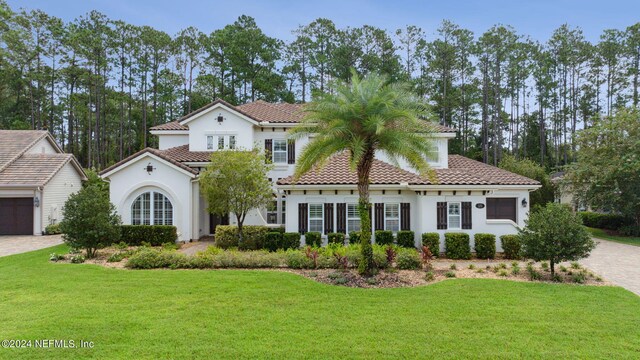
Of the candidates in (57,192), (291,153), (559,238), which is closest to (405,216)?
(559,238)

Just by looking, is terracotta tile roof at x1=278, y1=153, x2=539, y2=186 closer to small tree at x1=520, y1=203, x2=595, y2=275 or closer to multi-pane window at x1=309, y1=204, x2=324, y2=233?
multi-pane window at x1=309, y1=204, x2=324, y2=233

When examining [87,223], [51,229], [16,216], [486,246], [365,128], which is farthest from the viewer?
[16,216]

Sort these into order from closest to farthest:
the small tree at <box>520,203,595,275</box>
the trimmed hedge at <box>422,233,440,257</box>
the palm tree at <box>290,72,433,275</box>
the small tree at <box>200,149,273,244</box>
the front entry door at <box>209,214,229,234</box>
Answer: the palm tree at <box>290,72,433,275</box> < the small tree at <box>520,203,595,275</box> < the trimmed hedge at <box>422,233,440,257</box> < the small tree at <box>200,149,273,244</box> < the front entry door at <box>209,214,229,234</box>

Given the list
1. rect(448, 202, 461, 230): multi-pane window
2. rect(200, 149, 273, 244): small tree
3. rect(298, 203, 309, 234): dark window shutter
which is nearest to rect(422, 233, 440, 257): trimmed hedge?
rect(448, 202, 461, 230): multi-pane window

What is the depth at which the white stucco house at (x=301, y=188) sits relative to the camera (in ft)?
50.2

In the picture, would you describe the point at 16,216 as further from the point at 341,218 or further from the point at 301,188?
the point at 341,218

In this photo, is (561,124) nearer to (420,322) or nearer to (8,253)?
(420,322)

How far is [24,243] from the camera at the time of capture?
18.4 meters

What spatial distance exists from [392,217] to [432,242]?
2.25m

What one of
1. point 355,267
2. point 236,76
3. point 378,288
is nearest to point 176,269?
point 355,267

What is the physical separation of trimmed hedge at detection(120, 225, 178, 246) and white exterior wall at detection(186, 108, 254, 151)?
5962mm

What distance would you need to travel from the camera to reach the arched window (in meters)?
18.2

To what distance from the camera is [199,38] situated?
4078 centimetres

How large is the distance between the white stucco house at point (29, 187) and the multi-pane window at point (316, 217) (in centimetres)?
1792
